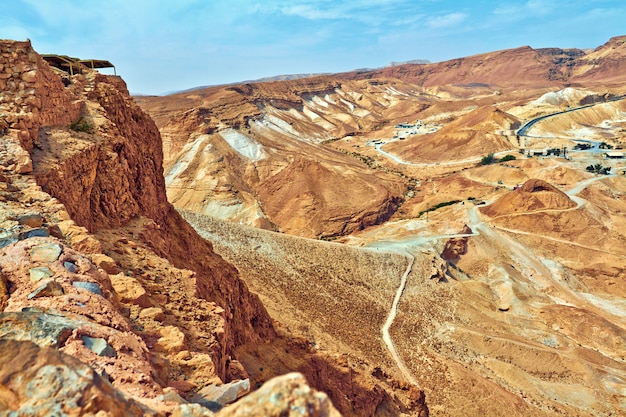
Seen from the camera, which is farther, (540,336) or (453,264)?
(453,264)

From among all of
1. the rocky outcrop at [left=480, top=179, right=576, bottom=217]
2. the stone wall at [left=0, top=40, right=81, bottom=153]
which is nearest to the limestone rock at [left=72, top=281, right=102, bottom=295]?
the stone wall at [left=0, top=40, right=81, bottom=153]

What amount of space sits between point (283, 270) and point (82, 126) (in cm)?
1734

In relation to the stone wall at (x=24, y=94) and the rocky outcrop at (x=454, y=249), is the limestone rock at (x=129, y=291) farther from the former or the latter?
the rocky outcrop at (x=454, y=249)

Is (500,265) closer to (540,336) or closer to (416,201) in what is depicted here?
(540,336)

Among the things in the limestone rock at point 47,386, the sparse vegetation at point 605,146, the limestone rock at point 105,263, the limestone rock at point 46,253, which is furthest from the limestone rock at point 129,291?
the sparse vegetation at point 605,146

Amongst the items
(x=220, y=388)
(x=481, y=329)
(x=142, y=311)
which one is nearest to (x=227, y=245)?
(x=481, y=329)

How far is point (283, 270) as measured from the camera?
1049 inches

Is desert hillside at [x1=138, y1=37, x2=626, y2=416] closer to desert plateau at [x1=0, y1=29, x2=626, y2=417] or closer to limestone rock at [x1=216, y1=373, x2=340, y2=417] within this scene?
desert plateau at [x1=0, y1=29, x2=626, y2=417]

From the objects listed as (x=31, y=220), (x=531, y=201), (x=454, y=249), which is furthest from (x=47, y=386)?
(x=531, y=201)

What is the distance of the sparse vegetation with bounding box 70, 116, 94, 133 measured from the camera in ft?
35.9

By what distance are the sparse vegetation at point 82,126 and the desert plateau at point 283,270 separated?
5 centimetres

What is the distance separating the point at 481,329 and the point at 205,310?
24683 millimetres

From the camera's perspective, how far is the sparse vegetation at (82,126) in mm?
10953

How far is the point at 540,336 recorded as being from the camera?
28.2 m
